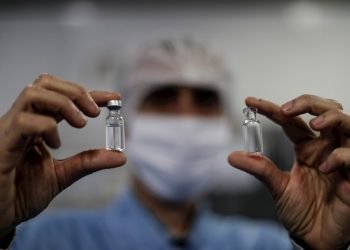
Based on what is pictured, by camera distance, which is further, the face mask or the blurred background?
the blurred background

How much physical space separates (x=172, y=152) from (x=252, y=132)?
636 mm

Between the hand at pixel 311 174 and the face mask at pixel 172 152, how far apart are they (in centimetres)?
55

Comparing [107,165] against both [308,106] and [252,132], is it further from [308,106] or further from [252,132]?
[308,106]

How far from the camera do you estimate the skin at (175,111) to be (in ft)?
5.09

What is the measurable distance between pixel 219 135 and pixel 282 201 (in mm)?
642

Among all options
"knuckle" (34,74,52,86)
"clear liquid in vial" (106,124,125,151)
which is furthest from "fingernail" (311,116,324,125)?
"knuckle" (34,74,52,86)

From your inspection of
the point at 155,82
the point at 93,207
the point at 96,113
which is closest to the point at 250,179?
the point at 93,207

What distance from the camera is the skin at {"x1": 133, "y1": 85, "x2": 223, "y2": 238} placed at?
5.09 ft

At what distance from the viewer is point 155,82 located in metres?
1.58

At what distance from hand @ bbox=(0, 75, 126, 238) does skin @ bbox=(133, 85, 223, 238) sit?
675mm

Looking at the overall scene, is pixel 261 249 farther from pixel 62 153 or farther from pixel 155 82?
pixel 62 153

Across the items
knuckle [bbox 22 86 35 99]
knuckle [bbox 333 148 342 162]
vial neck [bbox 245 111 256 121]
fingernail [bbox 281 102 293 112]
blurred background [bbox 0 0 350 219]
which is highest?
blurred background [bbox 0 0 350 219]

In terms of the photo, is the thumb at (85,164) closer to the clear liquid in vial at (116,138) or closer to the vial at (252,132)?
the clear liquid in vial at (116,138)

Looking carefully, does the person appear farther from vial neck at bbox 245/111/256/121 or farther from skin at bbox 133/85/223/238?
skin at bbox 133/85/223/238
